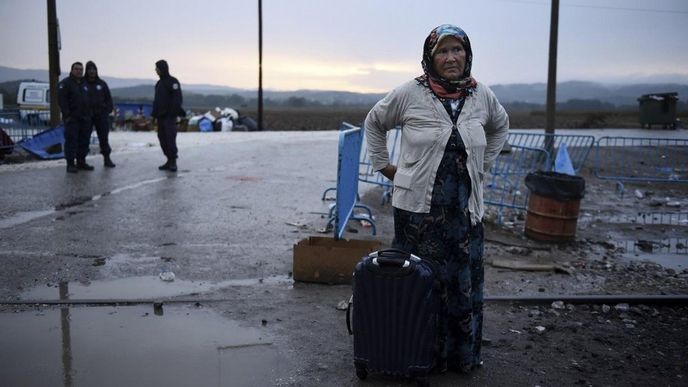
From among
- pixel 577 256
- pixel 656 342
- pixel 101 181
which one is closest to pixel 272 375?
pixel 656 342

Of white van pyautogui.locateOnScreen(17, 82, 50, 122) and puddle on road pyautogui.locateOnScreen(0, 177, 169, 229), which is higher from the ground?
white van pyautogui.locateOnScreen(17, 82, 50, 122)

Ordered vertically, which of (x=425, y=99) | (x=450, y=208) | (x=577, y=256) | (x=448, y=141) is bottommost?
(x=577, y=256)

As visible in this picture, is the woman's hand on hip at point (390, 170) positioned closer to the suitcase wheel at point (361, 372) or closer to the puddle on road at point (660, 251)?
the suitcase wheel at point (361, 372)

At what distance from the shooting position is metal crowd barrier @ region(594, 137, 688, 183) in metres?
14.4

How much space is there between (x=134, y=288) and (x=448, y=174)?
10.3 feet

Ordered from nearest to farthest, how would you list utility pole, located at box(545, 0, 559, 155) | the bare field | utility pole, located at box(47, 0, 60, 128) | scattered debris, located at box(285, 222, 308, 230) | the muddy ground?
the muddy ground → scattered debris, located at box(285, 222, 308, 230) → utility pole, located at box(545, 0, 559, 155) → utility pole, located at box(47, 0, 60, 128) → the bare field

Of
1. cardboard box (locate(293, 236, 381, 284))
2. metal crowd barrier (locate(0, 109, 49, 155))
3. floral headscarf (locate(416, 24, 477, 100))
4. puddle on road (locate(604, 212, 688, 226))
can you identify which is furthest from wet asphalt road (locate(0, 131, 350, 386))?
puddle on road (locate(604, 212, 688, 226))

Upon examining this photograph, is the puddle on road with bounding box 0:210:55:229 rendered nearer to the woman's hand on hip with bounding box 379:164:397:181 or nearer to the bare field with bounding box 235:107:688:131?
the woman's hand on hip with bounding box 379:164:397:181

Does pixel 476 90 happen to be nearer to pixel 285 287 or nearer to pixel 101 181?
pixel 285 287

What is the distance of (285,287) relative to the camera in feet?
18.6

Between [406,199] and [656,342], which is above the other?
[406,199]

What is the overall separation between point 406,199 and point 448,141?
0.43 m

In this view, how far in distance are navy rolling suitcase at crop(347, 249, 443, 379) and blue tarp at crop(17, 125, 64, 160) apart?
42.4ft

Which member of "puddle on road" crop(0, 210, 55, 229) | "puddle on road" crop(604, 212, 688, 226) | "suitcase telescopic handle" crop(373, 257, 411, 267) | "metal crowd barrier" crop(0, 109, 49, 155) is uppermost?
"metal crowd barrier" crop(0, 109, 49, 155)
